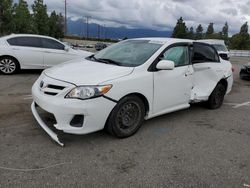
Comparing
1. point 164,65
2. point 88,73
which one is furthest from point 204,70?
point 88,73

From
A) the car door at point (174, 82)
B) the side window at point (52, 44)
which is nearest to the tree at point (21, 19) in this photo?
the side window at point (52, 44)

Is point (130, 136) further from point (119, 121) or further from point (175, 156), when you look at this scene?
point (175, 156)

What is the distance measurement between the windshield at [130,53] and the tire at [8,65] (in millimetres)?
5250

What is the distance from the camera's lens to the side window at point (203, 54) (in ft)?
17.6

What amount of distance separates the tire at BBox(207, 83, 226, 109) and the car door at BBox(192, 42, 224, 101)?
0.59 feet

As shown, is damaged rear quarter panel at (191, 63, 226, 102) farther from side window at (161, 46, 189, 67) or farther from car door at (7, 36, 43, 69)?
car door at (7, 36, 43, 69)

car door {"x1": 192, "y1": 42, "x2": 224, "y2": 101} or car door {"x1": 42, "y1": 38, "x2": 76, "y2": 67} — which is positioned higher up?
car door {"x1": 42, "y1": 38, "x2": 76, "y2": 67}

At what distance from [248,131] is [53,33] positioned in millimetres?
51653

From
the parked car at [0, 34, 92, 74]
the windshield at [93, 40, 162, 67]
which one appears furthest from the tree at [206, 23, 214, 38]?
the windshield at [93, 40, 162, 67]

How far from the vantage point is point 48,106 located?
3.61m

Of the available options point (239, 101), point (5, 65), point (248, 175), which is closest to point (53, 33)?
point (5, 65)

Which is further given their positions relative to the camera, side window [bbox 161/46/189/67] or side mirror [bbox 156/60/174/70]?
side window [bbox 161/46/189/67]

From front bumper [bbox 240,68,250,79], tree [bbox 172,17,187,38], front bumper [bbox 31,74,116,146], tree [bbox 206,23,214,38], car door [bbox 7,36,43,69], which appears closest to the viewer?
front bumper [bbox 31,74,116,146]

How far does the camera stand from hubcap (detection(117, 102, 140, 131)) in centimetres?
394
